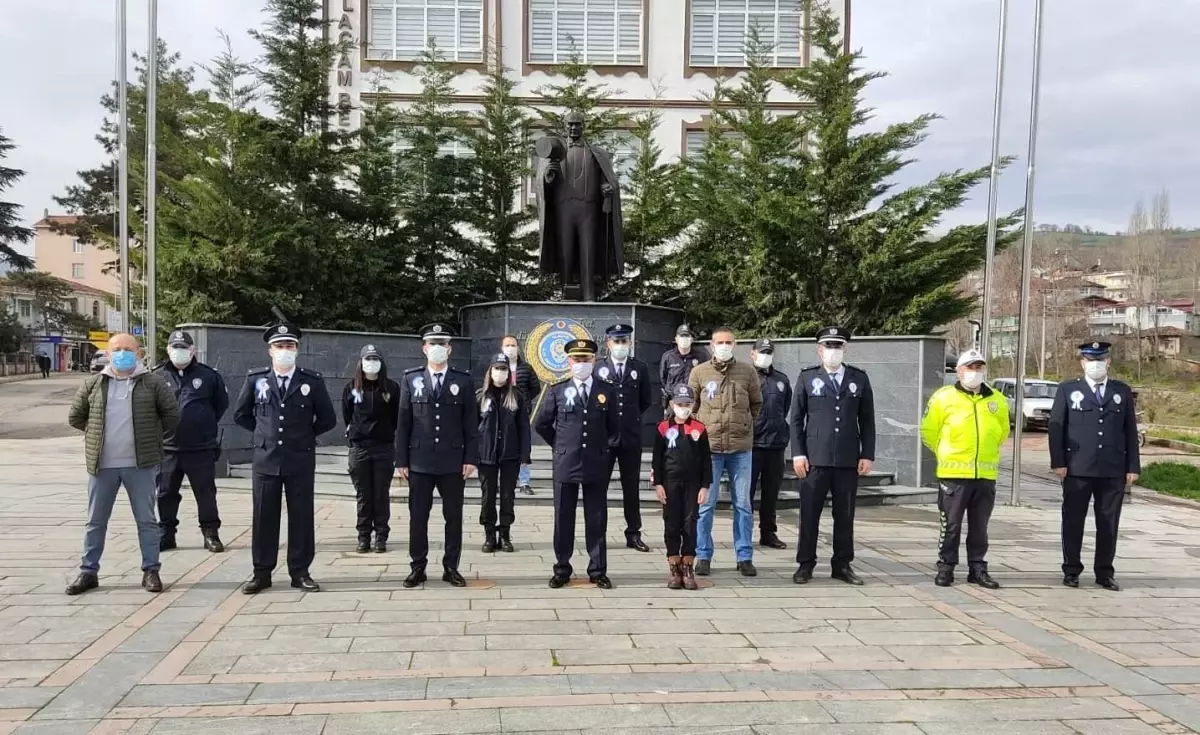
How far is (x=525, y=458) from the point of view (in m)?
7.67

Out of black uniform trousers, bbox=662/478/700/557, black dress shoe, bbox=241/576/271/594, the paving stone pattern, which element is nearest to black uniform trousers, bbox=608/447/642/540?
the paving stone pattern

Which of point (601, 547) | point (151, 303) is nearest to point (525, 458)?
point (601, 547)

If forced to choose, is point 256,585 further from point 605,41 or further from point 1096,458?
point 605,41

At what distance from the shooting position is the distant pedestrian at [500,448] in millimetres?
7598

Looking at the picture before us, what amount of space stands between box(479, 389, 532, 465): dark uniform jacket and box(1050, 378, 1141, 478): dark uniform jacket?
435cm

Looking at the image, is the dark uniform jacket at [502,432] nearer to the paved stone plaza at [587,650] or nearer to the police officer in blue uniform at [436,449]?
the paved stone plaza at [587,650]

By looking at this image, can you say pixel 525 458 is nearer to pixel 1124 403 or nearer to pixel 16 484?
pixel 1124 403

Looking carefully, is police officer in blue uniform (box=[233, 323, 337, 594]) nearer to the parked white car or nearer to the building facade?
the building facade

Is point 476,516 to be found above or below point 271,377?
below

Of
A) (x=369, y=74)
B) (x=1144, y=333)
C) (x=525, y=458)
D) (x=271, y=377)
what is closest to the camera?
(x=271, y=377)

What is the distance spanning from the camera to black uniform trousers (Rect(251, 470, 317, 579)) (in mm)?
6082

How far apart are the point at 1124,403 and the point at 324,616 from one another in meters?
6.17

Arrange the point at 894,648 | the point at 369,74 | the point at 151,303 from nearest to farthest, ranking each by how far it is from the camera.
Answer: the point at 894,648, the point at 151,303, the point at 369,74

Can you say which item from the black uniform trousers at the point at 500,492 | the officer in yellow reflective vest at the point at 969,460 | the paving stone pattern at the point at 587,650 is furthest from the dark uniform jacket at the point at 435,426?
the officer in yellow reflective vest at the point at 969,460
